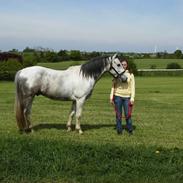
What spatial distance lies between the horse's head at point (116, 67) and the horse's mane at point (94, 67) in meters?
0.19

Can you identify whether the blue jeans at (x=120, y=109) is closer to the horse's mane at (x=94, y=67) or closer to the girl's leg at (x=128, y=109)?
the girl's leg at (x=128, y=109)

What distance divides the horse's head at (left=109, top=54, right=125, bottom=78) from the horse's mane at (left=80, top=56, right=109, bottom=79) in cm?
19

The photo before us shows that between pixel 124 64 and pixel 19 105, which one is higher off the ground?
pixel 124 64

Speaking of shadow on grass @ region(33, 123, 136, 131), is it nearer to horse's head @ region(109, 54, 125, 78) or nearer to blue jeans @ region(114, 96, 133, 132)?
blue jeans @ region(114, 96, 133, 132)

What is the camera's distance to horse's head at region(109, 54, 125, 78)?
13719mm

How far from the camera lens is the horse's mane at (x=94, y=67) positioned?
45.3 feet

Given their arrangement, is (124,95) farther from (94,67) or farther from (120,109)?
(94,67)

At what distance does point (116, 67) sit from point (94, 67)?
624 mm

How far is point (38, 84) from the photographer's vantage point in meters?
13.5

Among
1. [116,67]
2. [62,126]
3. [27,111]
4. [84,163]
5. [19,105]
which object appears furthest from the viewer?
[62,126]

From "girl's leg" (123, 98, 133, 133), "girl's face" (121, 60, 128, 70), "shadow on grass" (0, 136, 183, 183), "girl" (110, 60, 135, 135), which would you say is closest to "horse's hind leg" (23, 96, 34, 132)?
"girl" (110, 60, 135, 135)

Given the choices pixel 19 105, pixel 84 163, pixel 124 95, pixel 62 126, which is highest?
pixel 124 95

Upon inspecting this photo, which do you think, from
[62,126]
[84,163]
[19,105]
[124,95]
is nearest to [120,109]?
[124,95]

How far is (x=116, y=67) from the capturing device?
45.1ft
